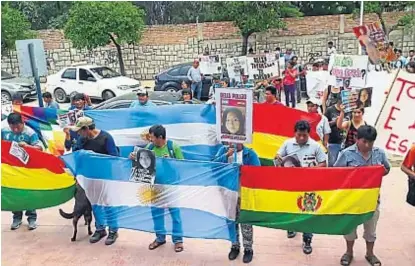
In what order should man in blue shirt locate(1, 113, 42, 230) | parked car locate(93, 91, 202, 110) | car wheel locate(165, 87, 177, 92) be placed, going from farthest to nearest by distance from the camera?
1. car wheel locate(165, 87, 177, 92)
2. parked car locate(93, 91, 202, 110)
3. man in blue shirt locate(1, 113, 42, 230)

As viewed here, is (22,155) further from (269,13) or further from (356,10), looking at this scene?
(356,10)

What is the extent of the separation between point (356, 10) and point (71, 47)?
1386 cm

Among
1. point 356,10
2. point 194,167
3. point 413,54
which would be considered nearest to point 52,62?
point 356,10

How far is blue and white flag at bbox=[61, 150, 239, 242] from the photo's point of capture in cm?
573

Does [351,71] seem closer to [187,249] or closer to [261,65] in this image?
[261,65]

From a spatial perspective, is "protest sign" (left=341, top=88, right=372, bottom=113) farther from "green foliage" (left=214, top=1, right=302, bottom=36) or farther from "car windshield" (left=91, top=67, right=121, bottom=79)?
"green foliage" (left=214, top=1, right=302, bottom=36)

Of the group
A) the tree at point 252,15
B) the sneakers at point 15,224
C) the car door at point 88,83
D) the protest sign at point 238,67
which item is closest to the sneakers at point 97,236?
the sneakers at point 15,224

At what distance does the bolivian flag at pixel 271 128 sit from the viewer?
8320mm

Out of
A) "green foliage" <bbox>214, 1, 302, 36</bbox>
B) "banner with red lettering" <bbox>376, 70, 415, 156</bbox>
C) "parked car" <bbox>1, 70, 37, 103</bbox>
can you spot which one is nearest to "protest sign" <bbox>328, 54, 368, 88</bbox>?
"banner with red lettering" <bbox>376, 70, 415, 156</bbox>

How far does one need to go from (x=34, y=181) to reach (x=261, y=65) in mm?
6771

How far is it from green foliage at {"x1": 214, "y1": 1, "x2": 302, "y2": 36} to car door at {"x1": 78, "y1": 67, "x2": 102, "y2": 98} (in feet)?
25.7

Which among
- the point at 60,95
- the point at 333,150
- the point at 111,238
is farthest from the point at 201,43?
the point at 111,238

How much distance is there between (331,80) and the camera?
9.01 meters

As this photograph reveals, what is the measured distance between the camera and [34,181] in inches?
260
